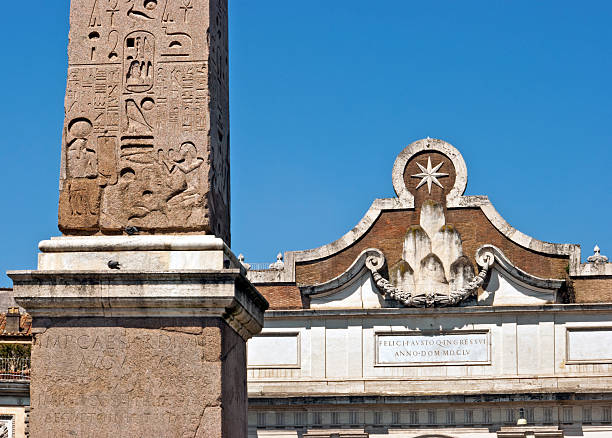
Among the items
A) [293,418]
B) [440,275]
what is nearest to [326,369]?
[293,418]

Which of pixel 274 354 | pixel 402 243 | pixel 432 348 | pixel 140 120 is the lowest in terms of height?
pixel 140 120

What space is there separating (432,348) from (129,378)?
2426cm

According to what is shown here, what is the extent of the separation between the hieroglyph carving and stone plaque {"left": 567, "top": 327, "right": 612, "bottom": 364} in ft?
8.11

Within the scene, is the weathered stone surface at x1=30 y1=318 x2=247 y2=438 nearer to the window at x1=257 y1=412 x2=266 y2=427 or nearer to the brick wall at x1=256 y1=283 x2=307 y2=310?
the window at x1=257 y1=412 x2=266 y2=427

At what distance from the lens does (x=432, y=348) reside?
103 feet

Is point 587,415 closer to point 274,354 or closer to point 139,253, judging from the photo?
point 274,354

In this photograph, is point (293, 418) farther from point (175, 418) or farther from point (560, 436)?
point (175, 418)

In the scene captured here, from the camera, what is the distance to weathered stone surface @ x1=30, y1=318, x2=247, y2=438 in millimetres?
7449

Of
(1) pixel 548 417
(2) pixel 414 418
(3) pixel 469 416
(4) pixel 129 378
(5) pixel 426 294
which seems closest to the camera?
(4) pixel 129 378

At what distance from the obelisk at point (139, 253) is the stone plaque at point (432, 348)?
23.5 metres

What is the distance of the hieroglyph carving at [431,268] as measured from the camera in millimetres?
31203

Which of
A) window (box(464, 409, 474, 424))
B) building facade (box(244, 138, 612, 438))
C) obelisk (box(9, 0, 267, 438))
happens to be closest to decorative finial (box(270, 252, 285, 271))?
building facade (box(244, 138, 612, 438))

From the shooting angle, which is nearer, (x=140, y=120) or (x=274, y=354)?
(x=140, y=120)

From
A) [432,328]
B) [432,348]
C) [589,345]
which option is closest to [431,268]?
[432,328]
